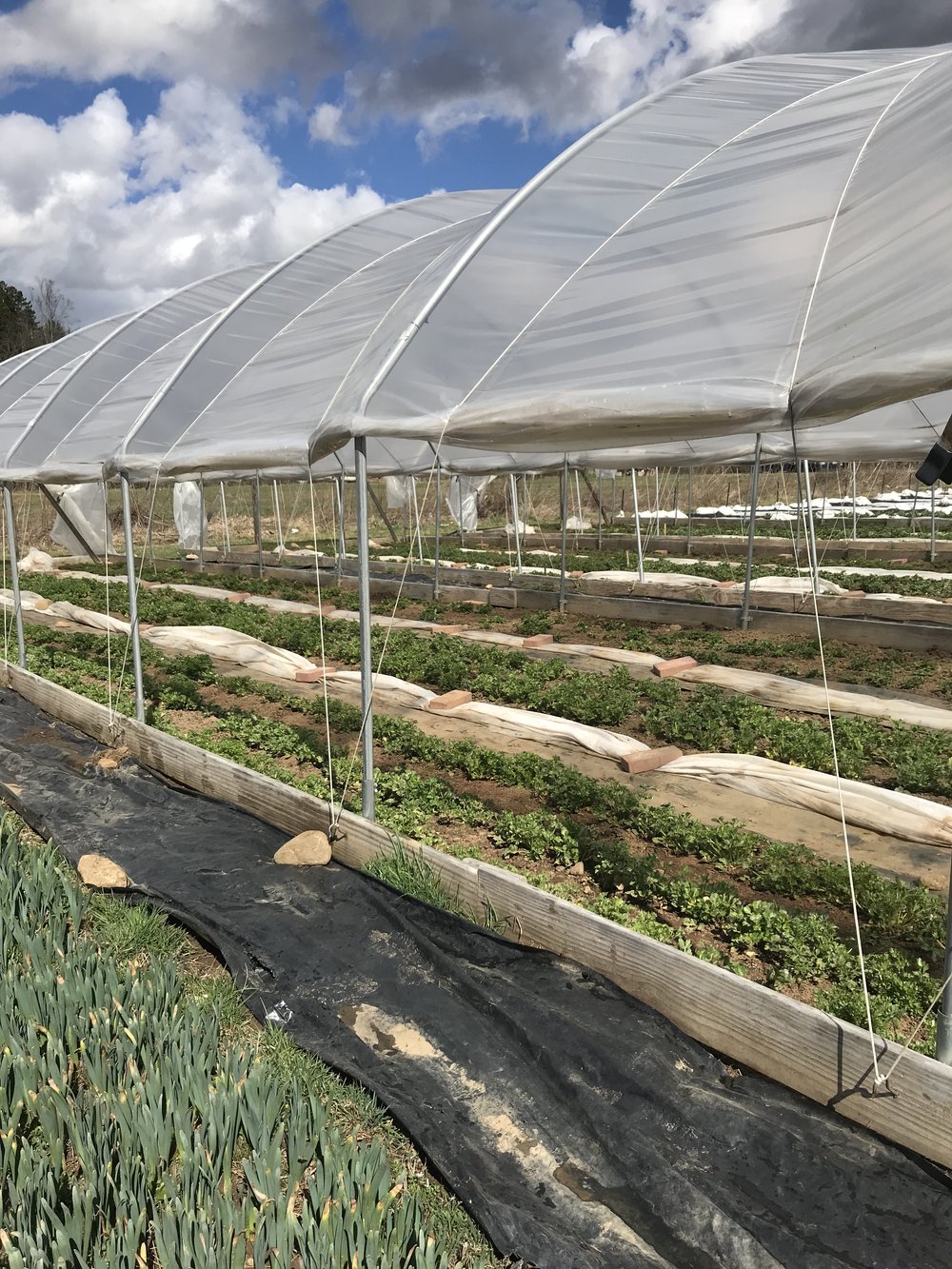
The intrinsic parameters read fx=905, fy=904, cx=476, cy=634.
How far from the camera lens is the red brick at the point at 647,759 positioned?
619cm

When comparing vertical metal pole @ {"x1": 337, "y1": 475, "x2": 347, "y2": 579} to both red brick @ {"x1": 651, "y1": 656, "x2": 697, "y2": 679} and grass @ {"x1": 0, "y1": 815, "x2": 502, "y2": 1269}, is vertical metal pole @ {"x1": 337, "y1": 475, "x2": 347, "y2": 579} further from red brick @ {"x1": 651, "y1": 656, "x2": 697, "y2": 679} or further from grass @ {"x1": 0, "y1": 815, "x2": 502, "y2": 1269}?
grass @ {"x1": 0, "y1": 815, "x2": 502, "y2": 1269}

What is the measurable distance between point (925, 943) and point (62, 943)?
3.63 metres

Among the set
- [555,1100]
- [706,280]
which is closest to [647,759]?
[706,280]

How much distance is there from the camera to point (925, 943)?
3846 mm

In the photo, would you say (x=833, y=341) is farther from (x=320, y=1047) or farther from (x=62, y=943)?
(x=62, y=943)

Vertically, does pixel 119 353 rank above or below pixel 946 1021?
above

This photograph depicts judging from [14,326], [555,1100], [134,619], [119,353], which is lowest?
[555,1100]

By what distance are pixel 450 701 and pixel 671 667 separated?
8.05 feet

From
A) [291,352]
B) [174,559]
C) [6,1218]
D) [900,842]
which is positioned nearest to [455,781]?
[900,842]

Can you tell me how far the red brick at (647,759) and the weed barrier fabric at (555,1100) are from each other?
240 cm

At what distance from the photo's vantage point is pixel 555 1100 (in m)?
2.96

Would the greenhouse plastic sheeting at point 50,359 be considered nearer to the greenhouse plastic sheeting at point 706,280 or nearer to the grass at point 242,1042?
the greenhouse plastic sheeting at point 706,280

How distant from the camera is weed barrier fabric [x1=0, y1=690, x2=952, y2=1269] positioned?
2.45 m

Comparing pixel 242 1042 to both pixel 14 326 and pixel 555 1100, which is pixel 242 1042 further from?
pixel 14 326
